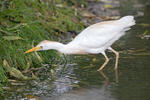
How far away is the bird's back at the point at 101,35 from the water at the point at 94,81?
56cm

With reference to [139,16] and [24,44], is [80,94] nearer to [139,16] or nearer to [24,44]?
[24,44]

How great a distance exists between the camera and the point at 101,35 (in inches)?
278

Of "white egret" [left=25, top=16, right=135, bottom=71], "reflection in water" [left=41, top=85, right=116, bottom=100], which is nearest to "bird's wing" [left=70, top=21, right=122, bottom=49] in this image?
"white egret" [left=25, top=16, right=135, bottom=71]

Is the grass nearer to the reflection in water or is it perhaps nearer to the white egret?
the white egret

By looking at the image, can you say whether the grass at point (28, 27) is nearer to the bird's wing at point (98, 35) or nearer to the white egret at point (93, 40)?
the white egret at point (93, 40)

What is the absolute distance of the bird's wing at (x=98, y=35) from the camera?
273 inches

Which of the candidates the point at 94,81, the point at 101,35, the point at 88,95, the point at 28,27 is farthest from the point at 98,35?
the point at 28,27

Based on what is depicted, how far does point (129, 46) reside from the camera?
9.12 metres

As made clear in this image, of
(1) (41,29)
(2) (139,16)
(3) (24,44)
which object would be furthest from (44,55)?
(2) (139,16)

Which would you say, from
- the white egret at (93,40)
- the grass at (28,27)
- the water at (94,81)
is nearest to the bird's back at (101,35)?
the white egret at (93,40)

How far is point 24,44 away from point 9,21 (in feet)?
3.83

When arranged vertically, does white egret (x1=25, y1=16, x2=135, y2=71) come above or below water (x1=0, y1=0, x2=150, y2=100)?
above

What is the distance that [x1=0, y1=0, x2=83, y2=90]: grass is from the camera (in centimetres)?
729

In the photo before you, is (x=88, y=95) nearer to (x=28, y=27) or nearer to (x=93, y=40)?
(x=93, y=40)
